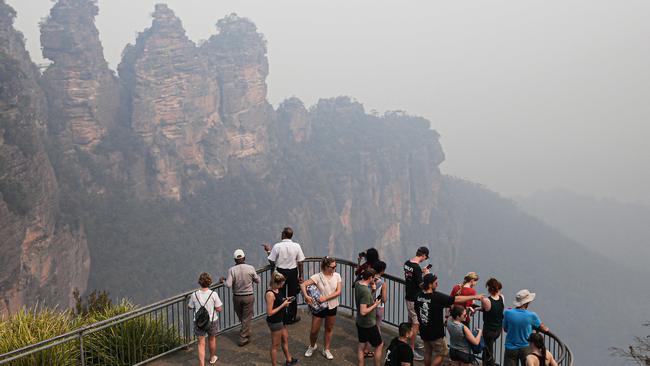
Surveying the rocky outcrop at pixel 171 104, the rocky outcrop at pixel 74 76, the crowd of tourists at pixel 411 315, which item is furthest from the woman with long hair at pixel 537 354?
the rocky outcrop at pixel 171 104

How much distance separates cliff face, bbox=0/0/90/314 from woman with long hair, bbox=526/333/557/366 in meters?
37.7

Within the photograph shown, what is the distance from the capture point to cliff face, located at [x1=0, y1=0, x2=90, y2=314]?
36.8 metres

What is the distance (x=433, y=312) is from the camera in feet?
23.9

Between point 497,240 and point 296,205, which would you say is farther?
point 497,240

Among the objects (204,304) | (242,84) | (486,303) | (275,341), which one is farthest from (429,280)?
Answer: (242,84)

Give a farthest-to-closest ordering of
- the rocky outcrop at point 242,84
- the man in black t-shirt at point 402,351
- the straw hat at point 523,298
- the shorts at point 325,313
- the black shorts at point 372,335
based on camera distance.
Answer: the rocky outcrop at point 242,84 < the shorts at point 325,313 < the black shorts at point 372,335 < the straw hat at point 523,298 < the man in black t-shirt at point 402,351

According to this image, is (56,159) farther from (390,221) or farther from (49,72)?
(390,221)

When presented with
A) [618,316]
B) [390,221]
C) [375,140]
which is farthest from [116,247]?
[618,316]

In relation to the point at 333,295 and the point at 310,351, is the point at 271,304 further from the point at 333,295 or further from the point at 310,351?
the point at 310,351

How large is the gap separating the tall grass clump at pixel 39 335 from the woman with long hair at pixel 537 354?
6733 millimetres

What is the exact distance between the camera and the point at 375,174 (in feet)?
441

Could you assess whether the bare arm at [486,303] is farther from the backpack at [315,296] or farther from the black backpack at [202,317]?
the black backpack at [202,317]

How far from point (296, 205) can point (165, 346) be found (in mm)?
102704

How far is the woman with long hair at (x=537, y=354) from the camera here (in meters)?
6.45
